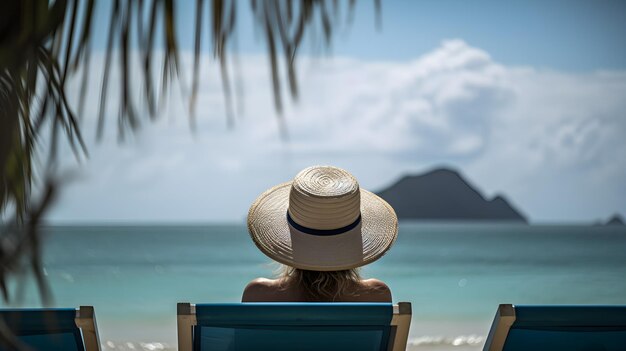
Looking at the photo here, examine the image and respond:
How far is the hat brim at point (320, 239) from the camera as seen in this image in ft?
10.1

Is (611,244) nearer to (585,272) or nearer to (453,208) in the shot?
(585,272)

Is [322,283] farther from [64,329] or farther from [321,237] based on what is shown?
[64,329]

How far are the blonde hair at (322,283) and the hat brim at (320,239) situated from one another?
0.12 ft

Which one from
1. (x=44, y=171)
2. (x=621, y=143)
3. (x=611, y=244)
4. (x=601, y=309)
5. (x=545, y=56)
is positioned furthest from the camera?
(x=621, y=143)

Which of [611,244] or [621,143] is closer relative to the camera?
[611,244]

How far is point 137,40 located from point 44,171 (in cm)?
21

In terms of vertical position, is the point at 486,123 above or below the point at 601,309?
below

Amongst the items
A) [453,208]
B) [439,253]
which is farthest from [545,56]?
[453,208]

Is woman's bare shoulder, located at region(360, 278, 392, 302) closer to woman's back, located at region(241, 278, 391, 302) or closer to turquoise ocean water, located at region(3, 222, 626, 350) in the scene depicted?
woman's back, located at region(241, 278, 391, 302)

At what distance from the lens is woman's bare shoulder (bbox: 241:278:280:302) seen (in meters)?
2.87

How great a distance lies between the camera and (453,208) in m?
67.6

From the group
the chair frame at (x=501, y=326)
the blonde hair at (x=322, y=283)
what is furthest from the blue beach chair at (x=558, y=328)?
the blonde hair at (x=322, y=283)

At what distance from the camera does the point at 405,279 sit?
69.3 ft

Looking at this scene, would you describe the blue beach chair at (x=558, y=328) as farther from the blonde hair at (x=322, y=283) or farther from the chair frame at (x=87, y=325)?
the chair frame at (x=87, y=325)
